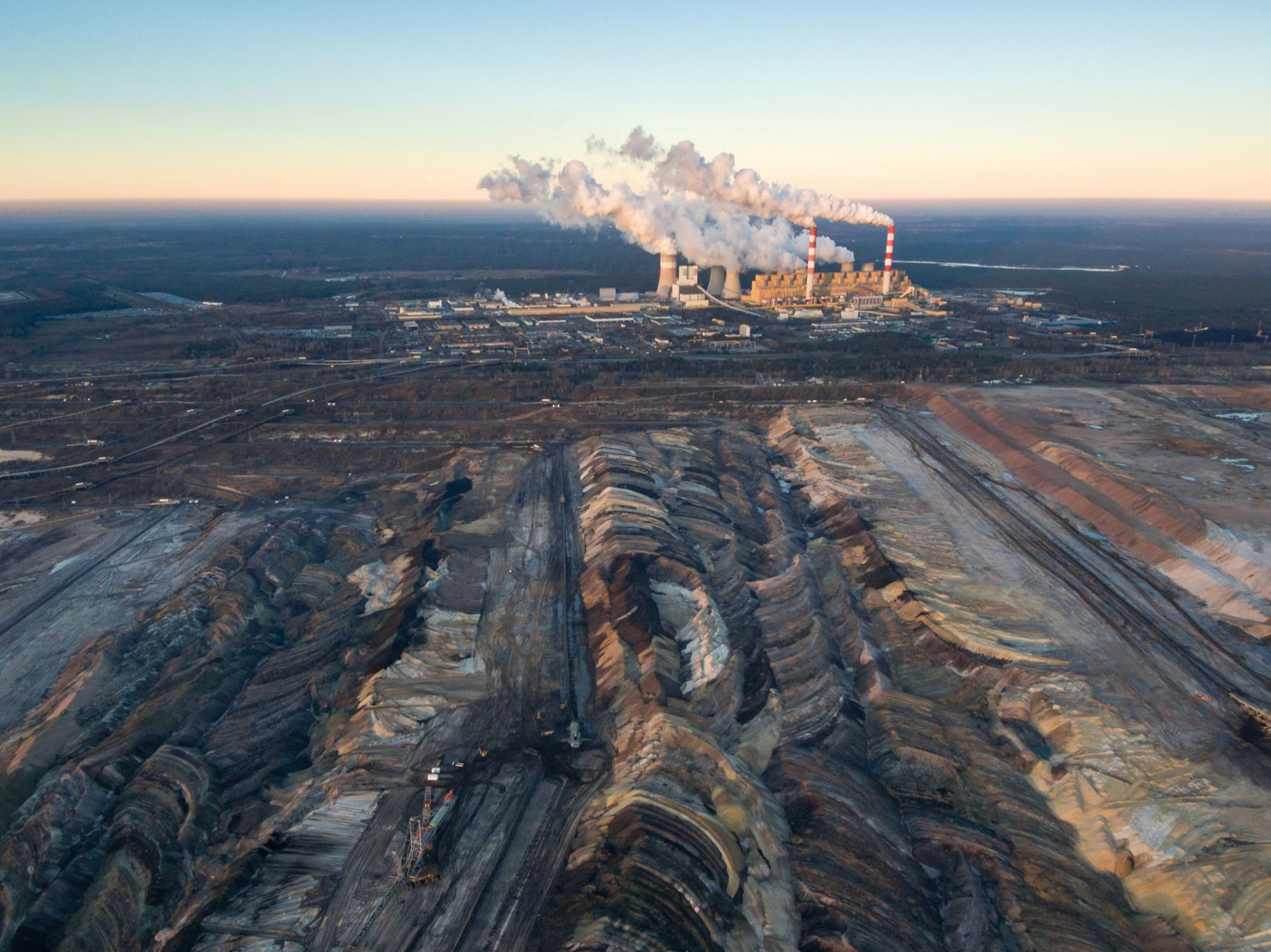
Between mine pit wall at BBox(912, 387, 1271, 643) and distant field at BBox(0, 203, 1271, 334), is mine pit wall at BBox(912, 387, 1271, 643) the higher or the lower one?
the lower one

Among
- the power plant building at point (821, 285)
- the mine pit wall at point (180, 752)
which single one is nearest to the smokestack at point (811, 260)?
the power plant building at point (821, 285)

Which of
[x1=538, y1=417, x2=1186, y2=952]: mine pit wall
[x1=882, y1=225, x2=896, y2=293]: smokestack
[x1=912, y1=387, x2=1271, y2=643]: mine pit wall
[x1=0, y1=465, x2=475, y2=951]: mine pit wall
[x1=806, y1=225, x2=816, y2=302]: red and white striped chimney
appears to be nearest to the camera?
[x1=538, y1=417, x2=1186, y2=952]: mine pit wall

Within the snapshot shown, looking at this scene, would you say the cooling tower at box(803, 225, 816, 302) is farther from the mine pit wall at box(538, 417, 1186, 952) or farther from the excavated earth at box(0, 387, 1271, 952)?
the mine pit wall at box(538, 417, 1186, 952)

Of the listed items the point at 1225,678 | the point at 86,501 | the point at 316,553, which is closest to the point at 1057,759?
the point at 1225,678

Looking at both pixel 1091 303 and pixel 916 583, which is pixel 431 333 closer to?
pixel 916 583

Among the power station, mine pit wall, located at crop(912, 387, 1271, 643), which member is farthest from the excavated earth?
the power station

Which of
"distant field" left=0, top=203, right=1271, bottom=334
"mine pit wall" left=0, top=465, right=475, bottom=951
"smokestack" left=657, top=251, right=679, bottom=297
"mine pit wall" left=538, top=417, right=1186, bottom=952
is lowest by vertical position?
"mine pit wall" left=0, top=465, right=475, bottom=951

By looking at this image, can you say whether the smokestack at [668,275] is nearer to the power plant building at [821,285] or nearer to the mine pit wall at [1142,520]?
the power plant building at [821,285]
